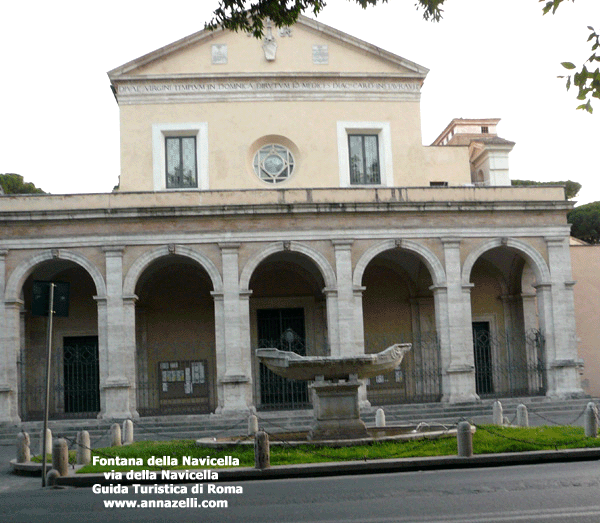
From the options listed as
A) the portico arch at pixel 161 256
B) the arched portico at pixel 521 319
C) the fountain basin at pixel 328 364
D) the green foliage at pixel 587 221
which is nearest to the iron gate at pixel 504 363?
the arched portico at pixel 521 319

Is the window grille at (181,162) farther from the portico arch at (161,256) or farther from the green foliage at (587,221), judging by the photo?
the green foliage at (587,221)

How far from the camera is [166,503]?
10.2 meters

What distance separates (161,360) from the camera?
25.9m

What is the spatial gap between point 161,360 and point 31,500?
15.2m

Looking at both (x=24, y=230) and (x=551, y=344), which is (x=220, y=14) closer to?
(x=24, y=230)

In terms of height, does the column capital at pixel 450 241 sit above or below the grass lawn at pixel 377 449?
above

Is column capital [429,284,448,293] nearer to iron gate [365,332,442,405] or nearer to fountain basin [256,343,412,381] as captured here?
iron gate [365,332,442,405]

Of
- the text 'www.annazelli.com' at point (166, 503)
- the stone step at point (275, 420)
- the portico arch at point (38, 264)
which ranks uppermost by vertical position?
the portico arch at point (38, 264)

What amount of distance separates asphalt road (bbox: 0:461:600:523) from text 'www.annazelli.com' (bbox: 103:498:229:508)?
10 cm

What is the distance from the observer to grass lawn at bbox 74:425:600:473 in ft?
43.2

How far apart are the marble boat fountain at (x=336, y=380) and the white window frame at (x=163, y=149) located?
11.6 meters

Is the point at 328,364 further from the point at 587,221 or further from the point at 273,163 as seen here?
the point at 587,221

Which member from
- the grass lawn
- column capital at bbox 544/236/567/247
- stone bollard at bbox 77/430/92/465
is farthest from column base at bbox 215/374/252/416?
column capital at bbox 544/236/567/247

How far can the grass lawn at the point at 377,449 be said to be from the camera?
13.2m
